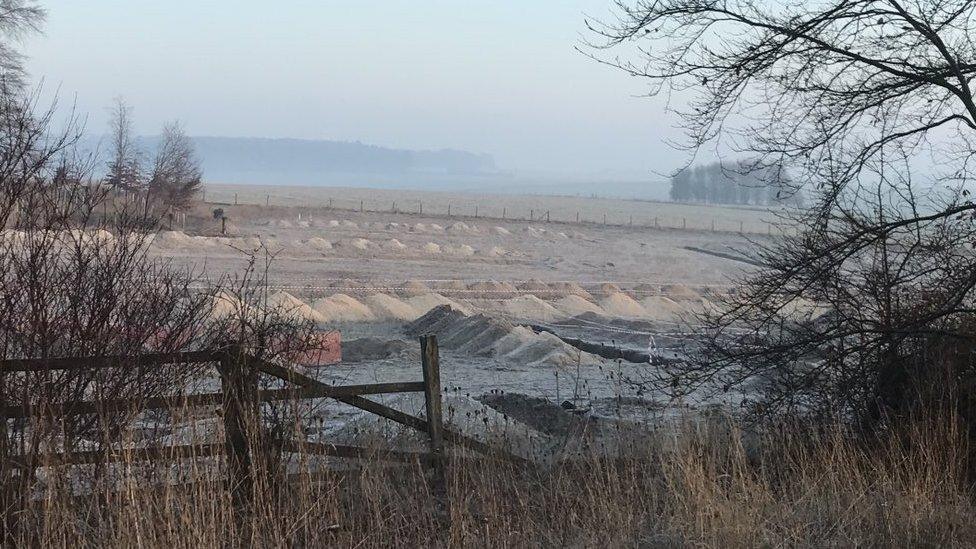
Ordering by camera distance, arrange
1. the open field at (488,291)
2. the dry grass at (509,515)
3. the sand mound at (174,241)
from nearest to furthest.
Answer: the dry grass at (509,515)
the open field at (488,291)
the sand mound at (174,241)

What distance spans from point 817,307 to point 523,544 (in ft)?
19.8

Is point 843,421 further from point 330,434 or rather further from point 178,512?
point 178,512

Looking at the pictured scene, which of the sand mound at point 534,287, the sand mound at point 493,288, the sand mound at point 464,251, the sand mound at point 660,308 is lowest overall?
the sand mound at point 660,308

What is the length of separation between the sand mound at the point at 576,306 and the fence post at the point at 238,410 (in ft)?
84.2

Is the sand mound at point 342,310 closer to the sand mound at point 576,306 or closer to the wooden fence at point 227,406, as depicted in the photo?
the sand mound at point 576,306

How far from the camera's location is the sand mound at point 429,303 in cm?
3122

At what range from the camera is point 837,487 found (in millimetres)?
7906

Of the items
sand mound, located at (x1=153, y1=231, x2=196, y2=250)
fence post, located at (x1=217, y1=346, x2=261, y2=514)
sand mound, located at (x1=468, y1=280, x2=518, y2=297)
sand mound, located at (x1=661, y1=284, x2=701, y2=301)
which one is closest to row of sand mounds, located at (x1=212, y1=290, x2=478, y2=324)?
sand mound, located at (x1=468, y1=280, x2=518, y2=297)

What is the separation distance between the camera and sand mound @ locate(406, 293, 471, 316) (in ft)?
102

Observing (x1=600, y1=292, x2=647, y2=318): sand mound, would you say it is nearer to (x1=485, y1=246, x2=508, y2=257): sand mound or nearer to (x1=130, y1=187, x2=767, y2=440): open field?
(x1=130, y1=187, x2=767, y2=440): open field

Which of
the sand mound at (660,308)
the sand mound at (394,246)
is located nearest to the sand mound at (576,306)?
the sand mound at (660,308)

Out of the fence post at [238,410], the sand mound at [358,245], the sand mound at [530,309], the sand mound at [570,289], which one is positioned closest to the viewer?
the fence post at [238,410]

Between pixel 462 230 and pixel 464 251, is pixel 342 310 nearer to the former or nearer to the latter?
pixel 464 251

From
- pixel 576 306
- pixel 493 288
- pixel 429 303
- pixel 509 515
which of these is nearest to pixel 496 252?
pixel 493 288
